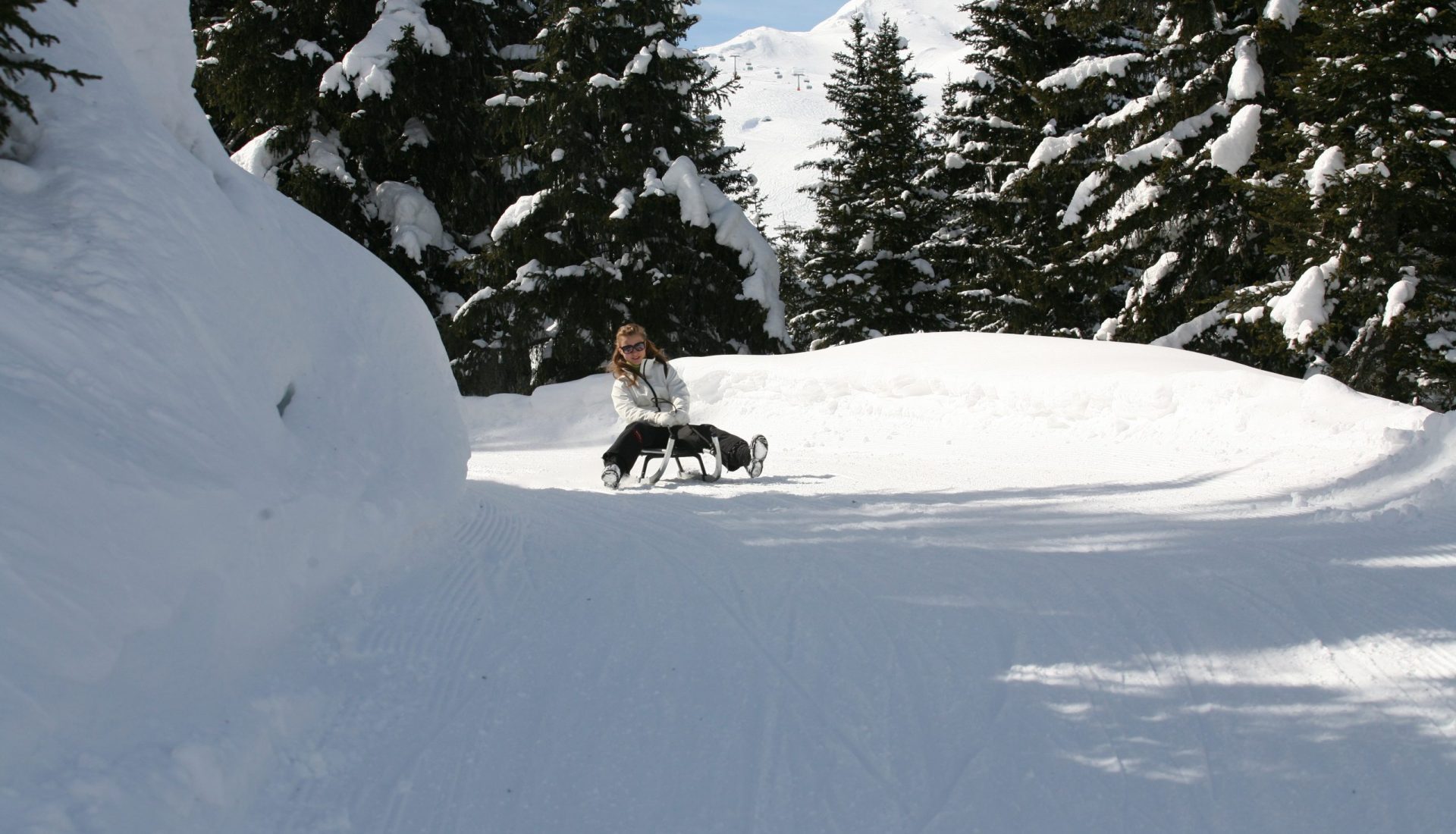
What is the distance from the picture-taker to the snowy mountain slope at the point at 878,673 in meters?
2.85

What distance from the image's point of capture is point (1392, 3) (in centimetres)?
1132

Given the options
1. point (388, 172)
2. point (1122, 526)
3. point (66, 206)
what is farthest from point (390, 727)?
point (388, 172)

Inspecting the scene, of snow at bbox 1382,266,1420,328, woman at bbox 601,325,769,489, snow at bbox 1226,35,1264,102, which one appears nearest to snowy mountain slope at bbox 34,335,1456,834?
woman at bbox 601,325,769,489

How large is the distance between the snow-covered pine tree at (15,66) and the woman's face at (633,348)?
482cm

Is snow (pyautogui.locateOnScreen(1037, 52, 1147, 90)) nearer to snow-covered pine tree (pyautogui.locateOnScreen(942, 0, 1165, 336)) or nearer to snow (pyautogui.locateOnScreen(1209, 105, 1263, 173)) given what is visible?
snow-covered pine tree (pyautogui.locateOnScreen(942, 0, 1165, 336))

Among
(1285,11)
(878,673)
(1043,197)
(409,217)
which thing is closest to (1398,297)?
(1285,11)

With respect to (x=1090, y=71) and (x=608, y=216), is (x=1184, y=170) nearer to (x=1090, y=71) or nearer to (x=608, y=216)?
(x=1090, y=71)

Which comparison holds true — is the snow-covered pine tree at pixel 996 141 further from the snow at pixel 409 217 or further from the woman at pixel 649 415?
the woman at pixel 649 415

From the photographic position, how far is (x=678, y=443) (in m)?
8.74

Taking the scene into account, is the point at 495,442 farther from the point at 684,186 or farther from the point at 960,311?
the point at 960,311

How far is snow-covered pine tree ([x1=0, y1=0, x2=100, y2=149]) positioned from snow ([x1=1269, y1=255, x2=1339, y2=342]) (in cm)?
1200

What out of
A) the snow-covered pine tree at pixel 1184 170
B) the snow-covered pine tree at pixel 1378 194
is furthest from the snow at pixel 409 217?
the snow-covered pine tree at pixel 1378 194

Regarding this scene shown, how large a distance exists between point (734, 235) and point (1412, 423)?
419 inches

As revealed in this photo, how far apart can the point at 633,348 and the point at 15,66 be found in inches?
210
